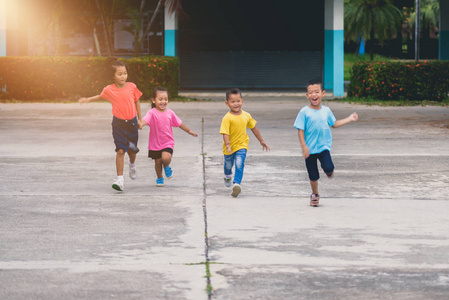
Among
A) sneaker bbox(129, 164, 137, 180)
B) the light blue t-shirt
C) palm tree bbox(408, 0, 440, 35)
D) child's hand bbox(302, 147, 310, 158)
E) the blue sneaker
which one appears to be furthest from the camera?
palm tree bbox(408, 0, 440, 35)

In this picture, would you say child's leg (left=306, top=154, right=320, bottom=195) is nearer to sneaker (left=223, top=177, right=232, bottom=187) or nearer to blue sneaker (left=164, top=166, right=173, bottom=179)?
sneaker (left=223, top=177, right=232, bottom=187)

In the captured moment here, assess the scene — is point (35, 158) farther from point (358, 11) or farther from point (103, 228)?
point (358, 11)

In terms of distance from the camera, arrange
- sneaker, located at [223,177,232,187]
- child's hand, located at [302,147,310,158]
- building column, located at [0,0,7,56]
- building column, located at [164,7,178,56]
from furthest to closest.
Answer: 1. building column, located at [164,7,178,56]
2. building column, located at [0,0,7,56]
3. sneaker, located at [223,177,232,187]
4. child's hand, located at [302,147,310,158]

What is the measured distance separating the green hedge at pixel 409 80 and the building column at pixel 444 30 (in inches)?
239

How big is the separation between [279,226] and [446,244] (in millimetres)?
1444

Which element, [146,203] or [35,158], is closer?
[146,203]

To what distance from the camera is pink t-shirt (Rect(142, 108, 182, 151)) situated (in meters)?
9.23

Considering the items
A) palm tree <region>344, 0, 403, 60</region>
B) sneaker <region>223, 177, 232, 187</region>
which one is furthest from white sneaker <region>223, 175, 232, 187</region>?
palm tree <region>344, 0, 403, 60</region>

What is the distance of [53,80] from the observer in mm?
22219

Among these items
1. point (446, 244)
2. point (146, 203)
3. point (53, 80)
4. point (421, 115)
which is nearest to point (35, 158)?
point (146, 203)

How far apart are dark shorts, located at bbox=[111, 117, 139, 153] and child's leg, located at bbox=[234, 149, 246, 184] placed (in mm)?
1300

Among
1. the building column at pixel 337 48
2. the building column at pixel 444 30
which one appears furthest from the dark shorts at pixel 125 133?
the building column at pixel 444 30

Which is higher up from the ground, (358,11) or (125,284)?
(358,11)

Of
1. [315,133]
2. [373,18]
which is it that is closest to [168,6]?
[315,133]
